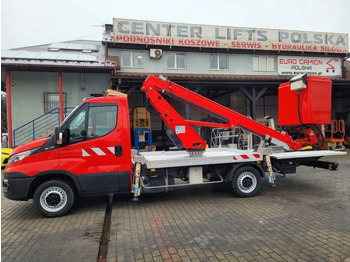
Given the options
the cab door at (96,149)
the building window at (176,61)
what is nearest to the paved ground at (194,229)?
the cab door at (96,149)

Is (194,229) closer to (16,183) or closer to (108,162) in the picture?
(108,162)

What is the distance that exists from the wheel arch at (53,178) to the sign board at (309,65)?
1863 centimetres

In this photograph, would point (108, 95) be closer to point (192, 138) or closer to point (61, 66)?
point (192, 138)

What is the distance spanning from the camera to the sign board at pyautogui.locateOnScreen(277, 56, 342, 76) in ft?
65.5

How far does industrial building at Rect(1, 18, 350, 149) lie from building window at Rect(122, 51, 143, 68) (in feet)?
0.22

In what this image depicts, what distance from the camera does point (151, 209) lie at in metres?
5.43

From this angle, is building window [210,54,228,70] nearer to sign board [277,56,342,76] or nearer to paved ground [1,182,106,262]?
sign board [277,56,342,76]

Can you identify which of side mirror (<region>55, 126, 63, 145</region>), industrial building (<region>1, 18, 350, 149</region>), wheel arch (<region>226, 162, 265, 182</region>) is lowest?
wheel arch (<region>226, 162, 265, 182</region>)

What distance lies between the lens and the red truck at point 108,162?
4984mm

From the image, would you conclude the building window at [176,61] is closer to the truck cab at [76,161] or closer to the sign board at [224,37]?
the sign board at [224,37]

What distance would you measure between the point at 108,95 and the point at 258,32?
17.4 m

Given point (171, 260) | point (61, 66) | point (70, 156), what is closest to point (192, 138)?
point (70, 156)

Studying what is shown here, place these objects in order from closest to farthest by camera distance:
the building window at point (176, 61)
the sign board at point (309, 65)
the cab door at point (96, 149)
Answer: the cab door at point (96, 149), the building window at point (176, 61), the sign board at point (309, 65)

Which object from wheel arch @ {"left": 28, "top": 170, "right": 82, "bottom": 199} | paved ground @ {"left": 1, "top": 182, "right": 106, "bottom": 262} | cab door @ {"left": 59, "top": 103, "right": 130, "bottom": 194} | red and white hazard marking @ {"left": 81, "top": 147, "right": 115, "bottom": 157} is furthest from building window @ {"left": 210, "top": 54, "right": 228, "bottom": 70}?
wheel arch @ {"left": 28, "top": 170, "right": 82, "bottom": 199}
